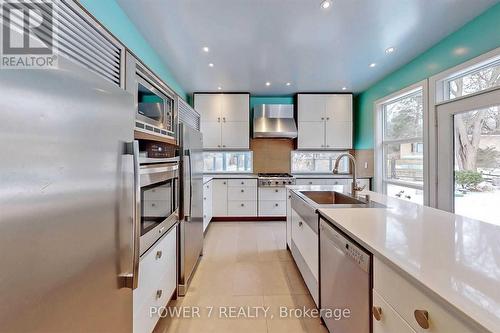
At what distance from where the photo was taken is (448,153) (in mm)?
2467

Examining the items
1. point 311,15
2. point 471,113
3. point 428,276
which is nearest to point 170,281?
point 428,276

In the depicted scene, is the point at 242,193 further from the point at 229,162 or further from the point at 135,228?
the point at 135,228

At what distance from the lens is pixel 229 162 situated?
476 cm

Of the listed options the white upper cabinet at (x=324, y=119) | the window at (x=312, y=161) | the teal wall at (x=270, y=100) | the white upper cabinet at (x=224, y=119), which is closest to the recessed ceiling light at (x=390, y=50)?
the white upper cabinet at (x=324, y=119)

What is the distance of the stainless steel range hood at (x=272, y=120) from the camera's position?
430 cm

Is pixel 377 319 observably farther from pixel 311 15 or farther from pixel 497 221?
pixel 311 15

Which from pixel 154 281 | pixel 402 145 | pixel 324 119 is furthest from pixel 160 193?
pixel 324 119

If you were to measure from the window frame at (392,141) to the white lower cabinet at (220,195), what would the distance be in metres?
2.88

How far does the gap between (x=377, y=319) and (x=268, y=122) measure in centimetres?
379

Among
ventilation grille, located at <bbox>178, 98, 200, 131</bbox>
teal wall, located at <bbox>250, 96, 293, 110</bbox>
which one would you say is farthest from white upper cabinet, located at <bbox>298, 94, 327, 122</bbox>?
ventilation grille, located at <bbox>178, 98, 200, 131</bbox>

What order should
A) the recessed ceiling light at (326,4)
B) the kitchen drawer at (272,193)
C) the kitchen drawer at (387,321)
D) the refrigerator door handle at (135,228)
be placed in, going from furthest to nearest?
the kitchen drawer at (272,193) < the recessed ceiling light at (326,4) < the refrigerator door handle at (135,228) < the kitchen drawer at (387,321)

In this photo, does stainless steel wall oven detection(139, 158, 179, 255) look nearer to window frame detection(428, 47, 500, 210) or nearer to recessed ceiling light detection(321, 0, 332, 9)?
recessed ceiling light detection(321, 0, 332, 9)

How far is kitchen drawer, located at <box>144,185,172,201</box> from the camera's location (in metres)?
1.34

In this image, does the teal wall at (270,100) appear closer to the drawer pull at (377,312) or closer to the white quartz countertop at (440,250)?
the white quartz countertop at (440,250)
